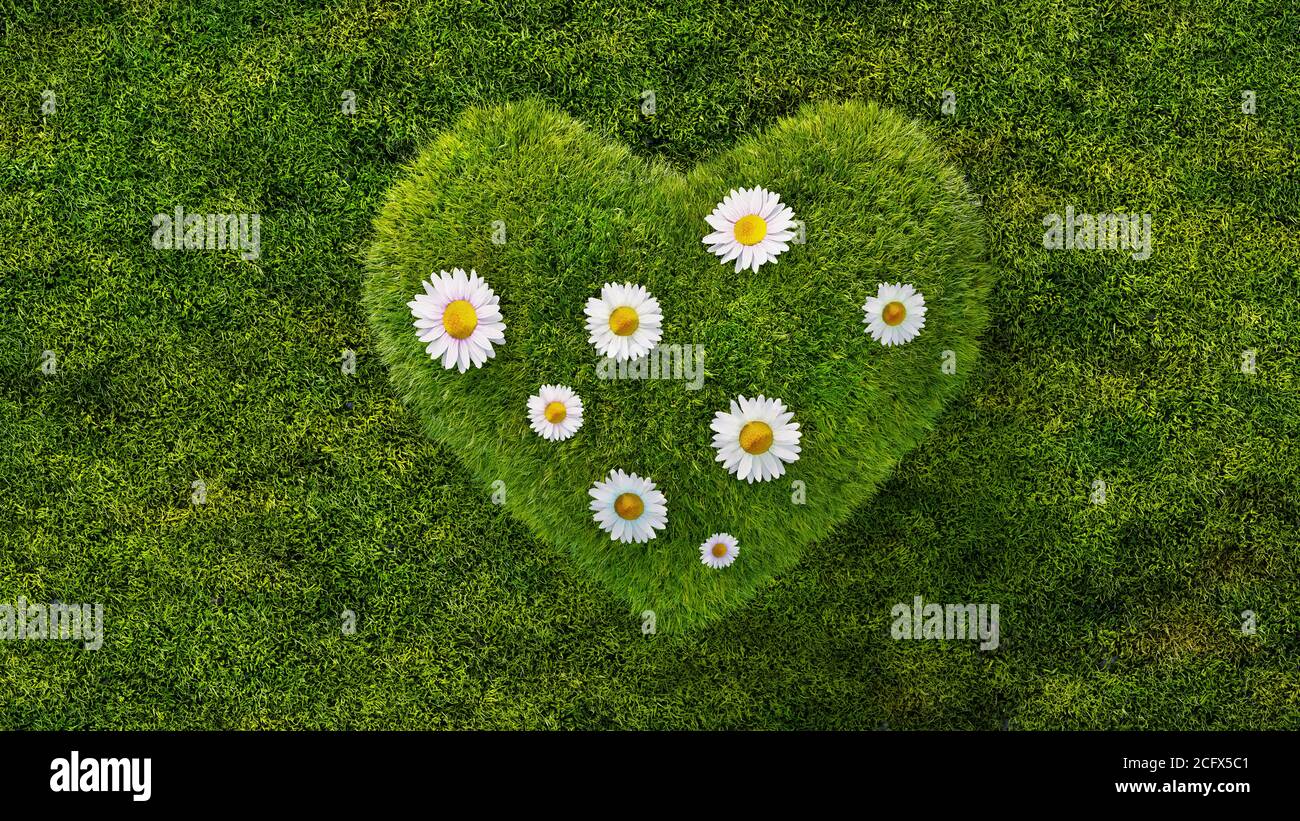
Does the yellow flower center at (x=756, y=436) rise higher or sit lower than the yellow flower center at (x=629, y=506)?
higher

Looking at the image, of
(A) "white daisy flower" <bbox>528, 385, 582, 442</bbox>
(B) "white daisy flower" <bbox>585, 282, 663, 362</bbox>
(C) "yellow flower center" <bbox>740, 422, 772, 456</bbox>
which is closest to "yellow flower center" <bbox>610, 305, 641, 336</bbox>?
(B) "white daisy flower" <bbox>585, 282, 663, 362</bbox>

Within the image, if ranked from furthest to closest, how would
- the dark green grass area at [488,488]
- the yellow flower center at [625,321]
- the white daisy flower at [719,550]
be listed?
the dark green grass area at [488,488] → the white daisy flower at [719,550] → the yellow flower center at [625,321]

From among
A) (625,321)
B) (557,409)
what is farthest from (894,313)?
(557,409)

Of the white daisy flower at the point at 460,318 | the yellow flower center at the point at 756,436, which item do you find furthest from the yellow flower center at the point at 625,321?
the yellow flower center at the point at 756,436

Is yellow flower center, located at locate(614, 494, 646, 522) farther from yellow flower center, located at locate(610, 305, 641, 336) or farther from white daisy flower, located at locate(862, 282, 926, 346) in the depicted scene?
white daisy flower, located at locate(862, 282, 926, 346)

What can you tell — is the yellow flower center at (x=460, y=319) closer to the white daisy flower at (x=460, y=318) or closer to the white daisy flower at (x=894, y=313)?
the white daisy flower at (x=460, y=318)

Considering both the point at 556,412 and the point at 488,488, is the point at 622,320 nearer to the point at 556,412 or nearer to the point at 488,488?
the point at 556,412

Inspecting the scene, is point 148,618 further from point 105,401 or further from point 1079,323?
point 1079,323
